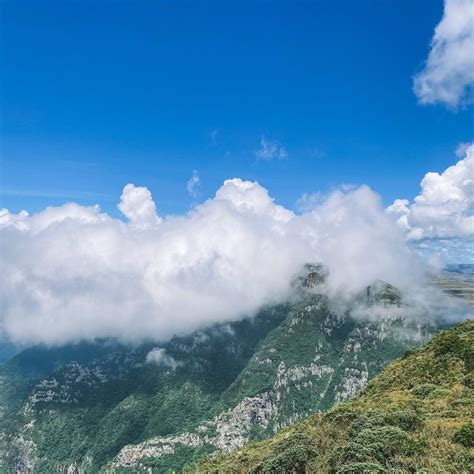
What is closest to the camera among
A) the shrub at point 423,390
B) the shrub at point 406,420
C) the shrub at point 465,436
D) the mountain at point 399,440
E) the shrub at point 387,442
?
the mountain at point 399,440

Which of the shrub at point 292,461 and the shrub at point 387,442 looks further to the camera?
the shrub at point 292,461

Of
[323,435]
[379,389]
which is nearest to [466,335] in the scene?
[379,389]

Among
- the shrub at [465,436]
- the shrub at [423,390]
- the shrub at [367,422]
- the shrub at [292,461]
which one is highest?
the shrub at [465,436]

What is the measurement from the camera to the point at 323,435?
47.0 m

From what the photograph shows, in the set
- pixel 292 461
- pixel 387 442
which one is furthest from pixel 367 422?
pixel 292 461

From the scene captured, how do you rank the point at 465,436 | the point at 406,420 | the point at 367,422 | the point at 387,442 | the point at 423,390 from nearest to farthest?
1. the point at 465,436
2. the point at 387,442
3. the point at 406,420
4. the point at 367,422
5. the point at 423,390

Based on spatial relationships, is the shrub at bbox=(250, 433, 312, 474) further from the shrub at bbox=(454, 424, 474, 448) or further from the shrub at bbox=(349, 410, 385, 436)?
the shrub at bbox=(454, 424, 474, 448)

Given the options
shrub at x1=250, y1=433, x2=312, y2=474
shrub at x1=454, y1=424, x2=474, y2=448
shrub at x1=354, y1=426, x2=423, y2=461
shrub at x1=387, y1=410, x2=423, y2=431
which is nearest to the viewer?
shrub at x1=454, y1=424, x2=474, y2=448

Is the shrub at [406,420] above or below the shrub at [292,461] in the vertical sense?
above

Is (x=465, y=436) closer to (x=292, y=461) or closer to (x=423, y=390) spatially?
(x=292, y=461)

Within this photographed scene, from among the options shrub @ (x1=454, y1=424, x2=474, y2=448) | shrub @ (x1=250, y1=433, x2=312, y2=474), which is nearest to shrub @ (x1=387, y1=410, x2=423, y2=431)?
shrub @ (x1=454, y1=424, x2=474, y2=448)

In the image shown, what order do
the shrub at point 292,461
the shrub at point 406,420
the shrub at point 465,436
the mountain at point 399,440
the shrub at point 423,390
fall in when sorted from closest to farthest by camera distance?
the mountain at point 399,440 < the shrub at point 465,436 < the shrub at point 292,461 < the shrub at point 406,420 < the shrub at point 423,390

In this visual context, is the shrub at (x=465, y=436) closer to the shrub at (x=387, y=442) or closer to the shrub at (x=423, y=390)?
the shrub at (x=387, y=442)

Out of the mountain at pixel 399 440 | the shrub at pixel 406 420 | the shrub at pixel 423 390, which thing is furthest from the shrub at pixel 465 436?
the shrub at pixel 423 390
